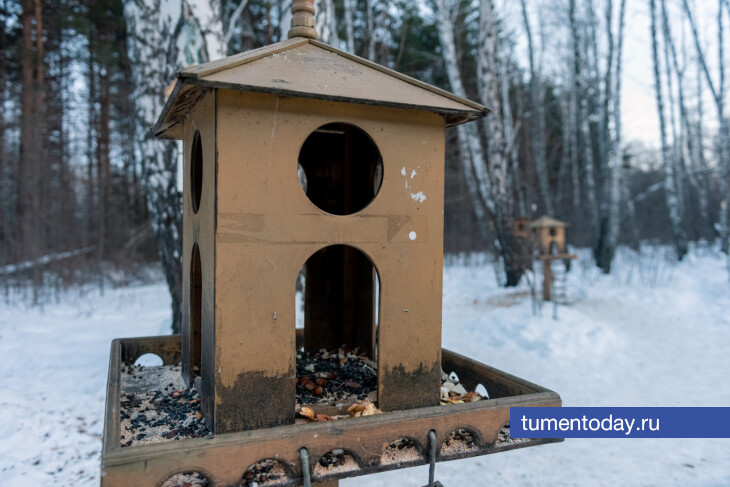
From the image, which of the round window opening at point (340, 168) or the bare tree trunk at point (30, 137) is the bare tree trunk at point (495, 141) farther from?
the bare tree trunk at point (30, 137)

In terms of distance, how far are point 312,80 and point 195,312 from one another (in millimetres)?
1134

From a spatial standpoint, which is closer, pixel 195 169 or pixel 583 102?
pixel 195 169

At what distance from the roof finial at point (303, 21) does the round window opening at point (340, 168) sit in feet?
2.43

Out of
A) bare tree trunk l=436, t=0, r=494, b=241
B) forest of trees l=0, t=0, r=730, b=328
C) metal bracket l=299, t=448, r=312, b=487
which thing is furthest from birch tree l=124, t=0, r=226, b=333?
bare tree trunk l=436, t=0, r=494, b=241

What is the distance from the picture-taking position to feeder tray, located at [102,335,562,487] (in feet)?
3.83

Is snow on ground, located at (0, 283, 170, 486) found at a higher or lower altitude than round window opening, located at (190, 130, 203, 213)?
lower

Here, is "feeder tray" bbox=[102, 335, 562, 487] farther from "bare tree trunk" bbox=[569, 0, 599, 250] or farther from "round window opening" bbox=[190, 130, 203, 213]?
"bare tree trunk" bbox=[569, 0, 599, 250]

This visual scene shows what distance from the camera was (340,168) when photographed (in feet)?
8.65

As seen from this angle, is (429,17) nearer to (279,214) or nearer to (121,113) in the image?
(121,113)

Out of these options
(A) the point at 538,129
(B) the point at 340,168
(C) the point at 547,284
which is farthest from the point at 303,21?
(A) the point at 538,129

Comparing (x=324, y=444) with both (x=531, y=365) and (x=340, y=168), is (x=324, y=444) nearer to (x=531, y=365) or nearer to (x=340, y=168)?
(x=340, y=168)

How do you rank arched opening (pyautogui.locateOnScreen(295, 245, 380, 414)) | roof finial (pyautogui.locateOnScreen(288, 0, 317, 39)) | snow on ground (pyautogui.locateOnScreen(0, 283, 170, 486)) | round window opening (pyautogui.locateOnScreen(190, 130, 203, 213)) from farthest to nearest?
snow on ground (pyautogui.locateOnScreen(0, 283, 170, 486)) < arched opening (pyautogui.locateOnScreen(295, 245, 380, 414)) < round window opening (pyautogui.locateOnScreen(190, 130, 203, 213)) < roof finial (pyautogui.locateOnScreen(288, 0, 317, 39))

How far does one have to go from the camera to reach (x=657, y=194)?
21234 millimetres

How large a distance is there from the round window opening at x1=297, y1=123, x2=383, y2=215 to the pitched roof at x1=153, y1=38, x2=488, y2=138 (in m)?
0.80
